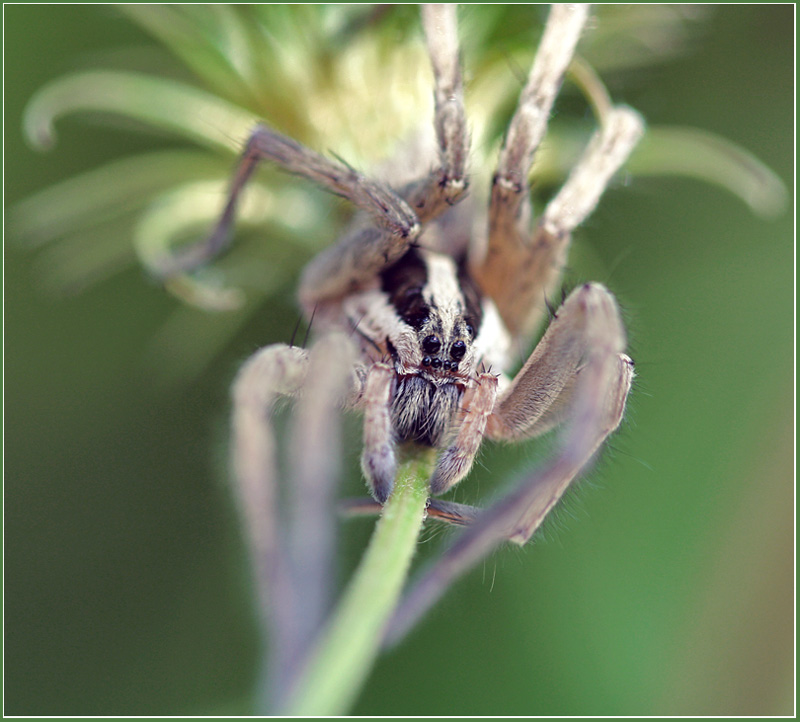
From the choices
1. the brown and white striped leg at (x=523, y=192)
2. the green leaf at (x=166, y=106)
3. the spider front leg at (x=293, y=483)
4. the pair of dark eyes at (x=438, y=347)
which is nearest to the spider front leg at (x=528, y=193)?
the brown and white striped leg at (x=523, y=192)

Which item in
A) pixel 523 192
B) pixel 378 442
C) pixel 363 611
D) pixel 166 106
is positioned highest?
pixel 166 106

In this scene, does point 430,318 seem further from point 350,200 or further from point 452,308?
point 350,200

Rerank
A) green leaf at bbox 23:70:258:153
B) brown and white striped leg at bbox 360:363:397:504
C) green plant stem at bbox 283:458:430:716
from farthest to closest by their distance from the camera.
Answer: green leaf at bbox 23:70:258:153 < brown and white striped leg at bbox 360:363:397:504 < green plant stem at bbox 283:458:430:716

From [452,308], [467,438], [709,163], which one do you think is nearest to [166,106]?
[452,308]

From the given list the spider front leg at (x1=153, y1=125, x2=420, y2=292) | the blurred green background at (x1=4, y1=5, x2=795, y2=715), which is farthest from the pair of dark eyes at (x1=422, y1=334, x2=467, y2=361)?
the blurred green background at (x1=4, y1=5, x2=795, y2=715)

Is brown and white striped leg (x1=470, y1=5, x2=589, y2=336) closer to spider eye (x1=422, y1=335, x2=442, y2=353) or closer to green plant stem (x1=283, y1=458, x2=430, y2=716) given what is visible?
spider eye (x1=422, y1=335, x2=442, y2=353)

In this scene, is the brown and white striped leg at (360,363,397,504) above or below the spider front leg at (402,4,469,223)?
below

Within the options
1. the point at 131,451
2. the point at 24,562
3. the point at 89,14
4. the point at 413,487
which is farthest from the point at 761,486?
the point at 89,14
